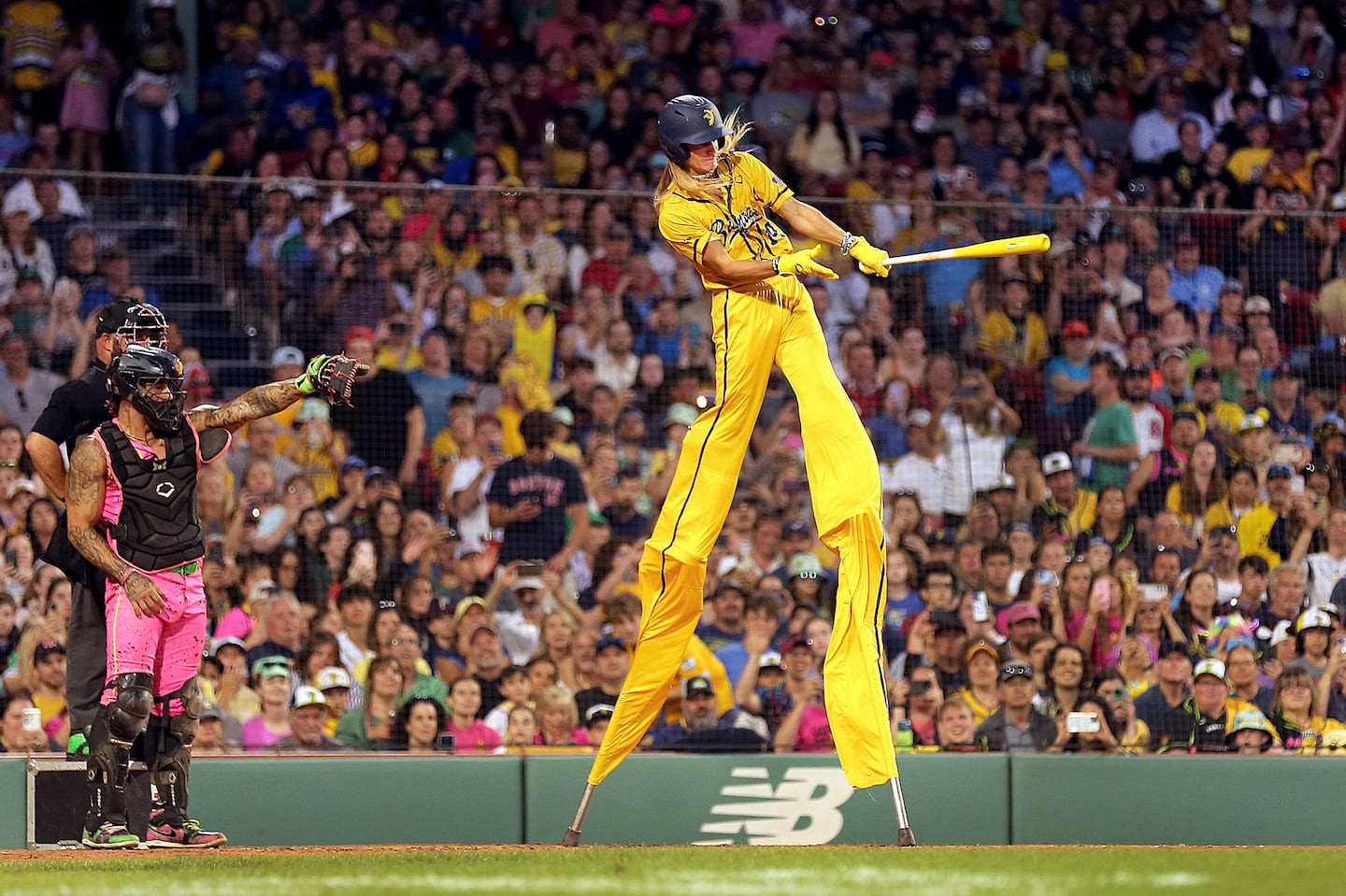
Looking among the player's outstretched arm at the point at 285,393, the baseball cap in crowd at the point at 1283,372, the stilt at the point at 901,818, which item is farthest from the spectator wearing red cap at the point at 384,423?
the baseball cap in crowd at the point at 1283,372

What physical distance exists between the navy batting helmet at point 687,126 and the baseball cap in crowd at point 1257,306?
6379mm

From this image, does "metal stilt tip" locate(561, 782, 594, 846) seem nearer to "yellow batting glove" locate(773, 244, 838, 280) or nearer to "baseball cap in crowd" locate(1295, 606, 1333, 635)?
"yellow batting glove" locate(773, 244, 838, 280)

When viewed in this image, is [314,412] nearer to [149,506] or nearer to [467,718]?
[467,718]

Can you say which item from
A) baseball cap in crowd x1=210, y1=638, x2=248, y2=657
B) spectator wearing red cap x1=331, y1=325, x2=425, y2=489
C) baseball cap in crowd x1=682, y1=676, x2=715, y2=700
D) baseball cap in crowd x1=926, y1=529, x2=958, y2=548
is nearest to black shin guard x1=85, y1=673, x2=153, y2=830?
baseball cap in crowd x1=210, y1=638, x2=248, y2=657

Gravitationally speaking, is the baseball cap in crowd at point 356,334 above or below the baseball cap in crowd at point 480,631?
above

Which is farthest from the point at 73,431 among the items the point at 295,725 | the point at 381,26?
the point at 381,26

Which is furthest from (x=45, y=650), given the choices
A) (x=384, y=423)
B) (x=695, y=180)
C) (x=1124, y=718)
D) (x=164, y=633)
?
(x=1124, y=718)

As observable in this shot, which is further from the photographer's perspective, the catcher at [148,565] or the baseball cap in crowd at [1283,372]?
the baseball cap in crowd at [1283,372]

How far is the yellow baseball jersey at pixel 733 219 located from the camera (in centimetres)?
788

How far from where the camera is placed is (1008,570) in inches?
471

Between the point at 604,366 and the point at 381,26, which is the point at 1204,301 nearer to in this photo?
the point at 604,366

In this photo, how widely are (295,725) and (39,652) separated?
4.98 ft

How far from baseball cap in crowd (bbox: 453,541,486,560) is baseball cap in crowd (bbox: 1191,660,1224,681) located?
14.3 ft

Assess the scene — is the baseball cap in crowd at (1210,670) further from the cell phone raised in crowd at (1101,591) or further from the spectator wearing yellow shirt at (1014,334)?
the spectator wearing yellow shirt at (1014,334)
